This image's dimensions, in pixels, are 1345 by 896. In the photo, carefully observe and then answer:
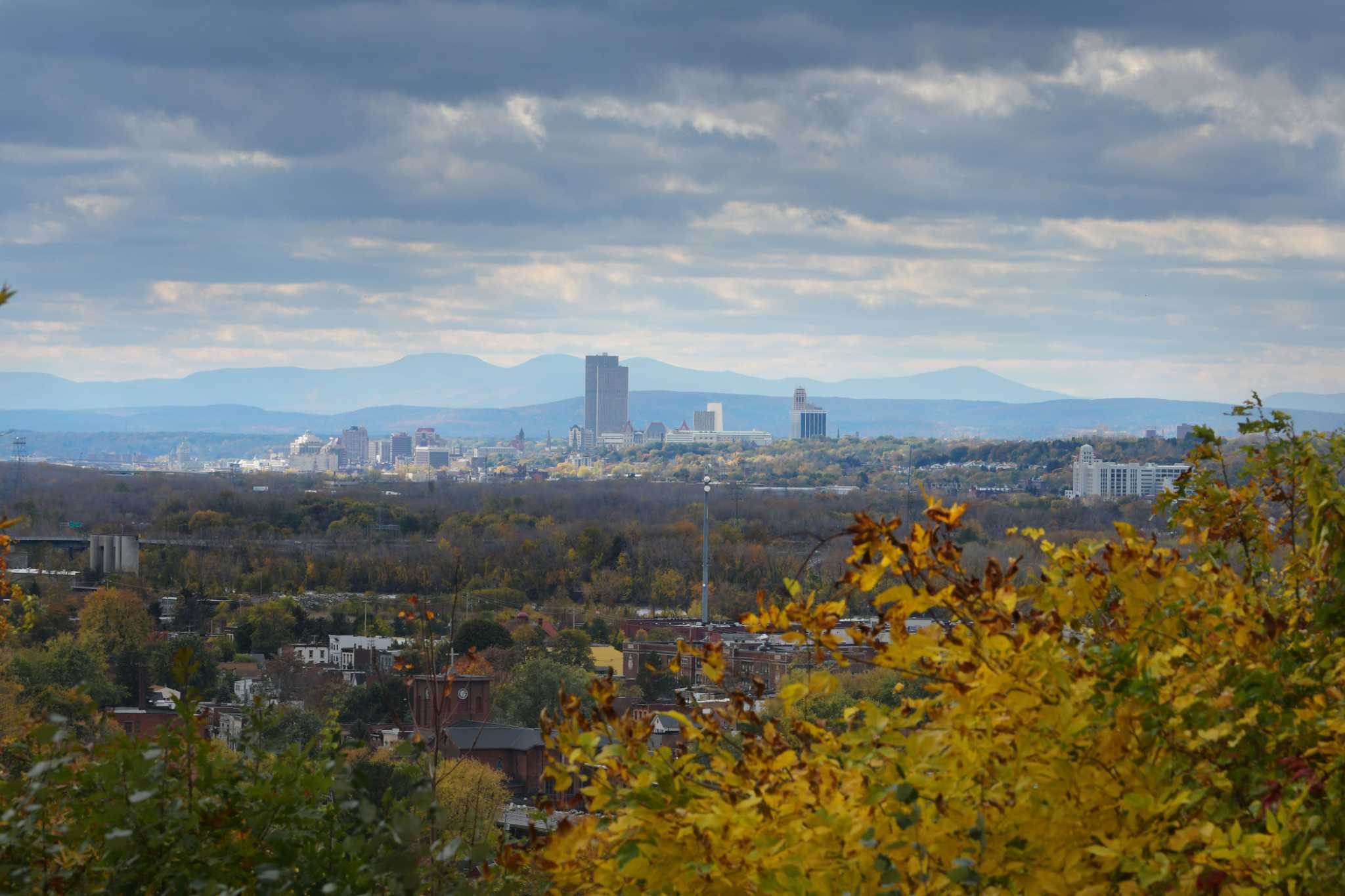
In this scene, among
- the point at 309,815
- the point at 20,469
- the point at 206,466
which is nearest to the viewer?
the point at 309,815

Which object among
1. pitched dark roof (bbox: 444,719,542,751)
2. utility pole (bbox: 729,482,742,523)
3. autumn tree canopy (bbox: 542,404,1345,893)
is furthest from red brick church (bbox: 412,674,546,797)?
utility pole (bbox: 729,482,742,523)

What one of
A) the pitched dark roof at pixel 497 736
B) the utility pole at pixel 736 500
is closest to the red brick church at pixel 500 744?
the pitched dark roof at pixel 497 736

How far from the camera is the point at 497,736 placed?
21766 millimetres

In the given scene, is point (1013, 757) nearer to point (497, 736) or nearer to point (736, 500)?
point (497, 736)

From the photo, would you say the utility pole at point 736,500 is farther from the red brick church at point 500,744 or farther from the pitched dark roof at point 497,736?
the red brick church at point 500,744

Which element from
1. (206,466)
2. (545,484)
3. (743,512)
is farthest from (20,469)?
(206,466)

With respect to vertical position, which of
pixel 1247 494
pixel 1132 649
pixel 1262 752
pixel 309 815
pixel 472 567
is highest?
pixel 1247 494

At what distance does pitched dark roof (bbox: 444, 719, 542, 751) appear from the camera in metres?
19.9

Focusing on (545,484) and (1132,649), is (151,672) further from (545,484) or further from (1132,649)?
(545,484)

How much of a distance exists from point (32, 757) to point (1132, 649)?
2.51 m

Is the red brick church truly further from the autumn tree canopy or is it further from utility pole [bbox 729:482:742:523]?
utility pole [bbox 729:482:742:523]

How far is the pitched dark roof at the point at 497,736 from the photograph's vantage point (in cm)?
1991

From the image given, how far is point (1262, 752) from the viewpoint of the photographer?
2717 millimetres

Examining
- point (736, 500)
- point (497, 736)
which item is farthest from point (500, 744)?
point (736, 500)
